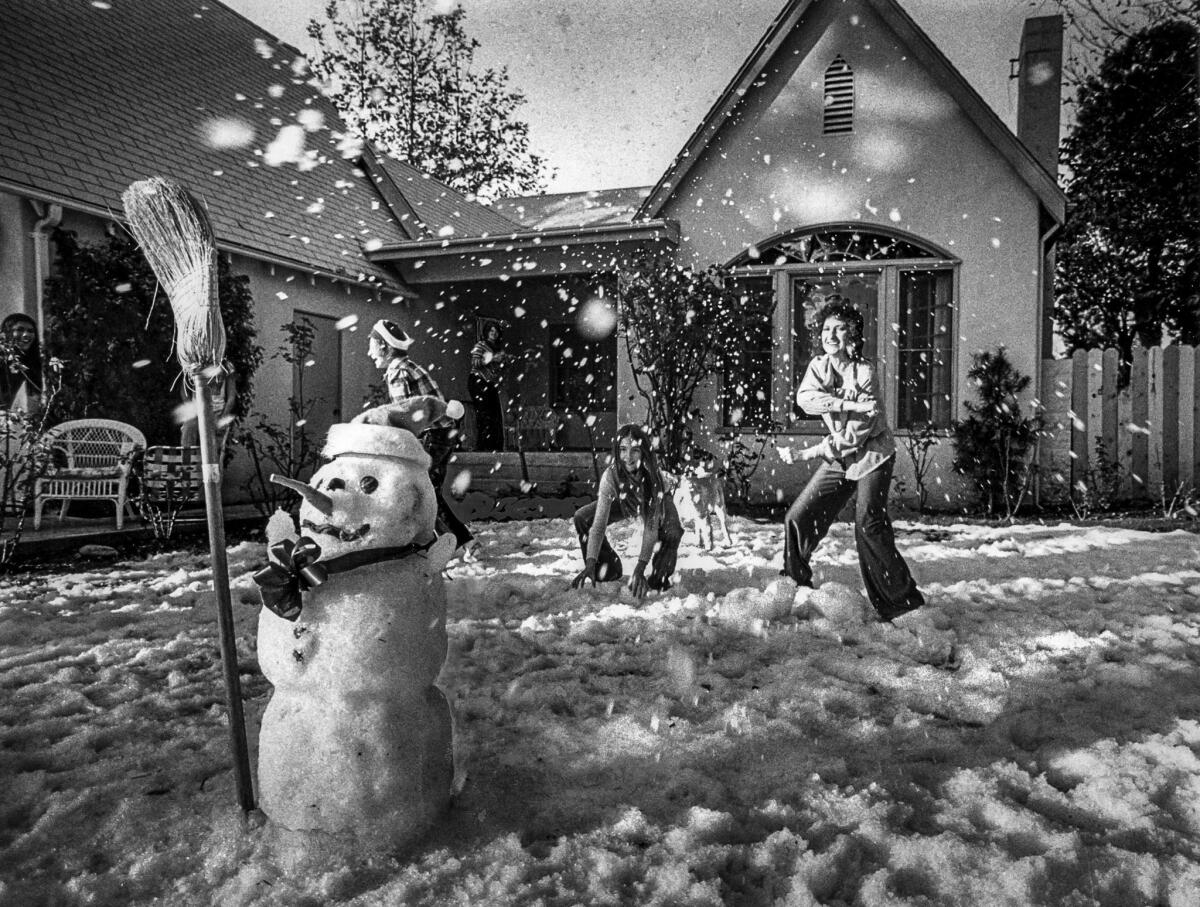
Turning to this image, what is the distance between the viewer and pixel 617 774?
8.68 ft

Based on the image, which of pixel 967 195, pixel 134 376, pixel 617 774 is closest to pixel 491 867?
pixel 617 774

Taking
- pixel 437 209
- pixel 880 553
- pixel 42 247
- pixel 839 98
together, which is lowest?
pixel 880 553

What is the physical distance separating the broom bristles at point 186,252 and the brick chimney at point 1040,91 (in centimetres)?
1236

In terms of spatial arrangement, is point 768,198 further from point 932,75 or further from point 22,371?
point 22,371

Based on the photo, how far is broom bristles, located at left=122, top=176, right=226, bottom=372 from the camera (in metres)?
2.25

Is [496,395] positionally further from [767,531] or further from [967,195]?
[967,195]

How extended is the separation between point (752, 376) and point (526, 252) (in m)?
3.86

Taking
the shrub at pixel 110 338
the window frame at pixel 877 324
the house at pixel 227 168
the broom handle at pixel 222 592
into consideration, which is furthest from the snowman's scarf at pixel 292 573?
the window frame at pixel 877 324

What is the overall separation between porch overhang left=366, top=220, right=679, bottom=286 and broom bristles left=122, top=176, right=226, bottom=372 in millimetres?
8514

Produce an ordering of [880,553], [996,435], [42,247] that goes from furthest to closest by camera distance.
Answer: [996,435] → [42,247] → [880,553]

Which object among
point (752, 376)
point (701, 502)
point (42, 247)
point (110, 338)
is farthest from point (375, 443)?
point (752, 376)

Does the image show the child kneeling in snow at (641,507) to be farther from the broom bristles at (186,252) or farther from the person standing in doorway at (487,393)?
the person standing in doorway at (487,393)

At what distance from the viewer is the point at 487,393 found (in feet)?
40.9

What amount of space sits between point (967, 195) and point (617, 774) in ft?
31.4
